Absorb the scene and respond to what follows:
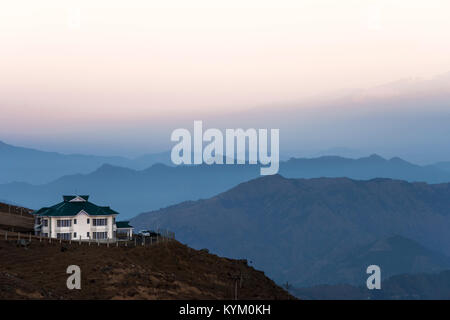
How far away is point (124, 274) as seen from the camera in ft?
233

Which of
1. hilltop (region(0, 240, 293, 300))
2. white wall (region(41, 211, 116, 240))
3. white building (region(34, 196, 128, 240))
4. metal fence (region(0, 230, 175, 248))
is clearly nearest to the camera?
hilltop (region(0, 240, 293, 300))

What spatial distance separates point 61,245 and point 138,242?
11.8 metres

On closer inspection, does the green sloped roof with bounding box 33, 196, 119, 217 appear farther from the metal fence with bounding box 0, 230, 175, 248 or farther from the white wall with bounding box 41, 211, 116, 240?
the metal fence with bounding box 0, 230, 175, 248

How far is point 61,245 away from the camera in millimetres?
84688

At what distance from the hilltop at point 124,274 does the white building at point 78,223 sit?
302 inches

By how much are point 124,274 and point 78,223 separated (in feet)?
82.5

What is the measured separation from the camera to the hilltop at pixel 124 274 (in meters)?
65.1

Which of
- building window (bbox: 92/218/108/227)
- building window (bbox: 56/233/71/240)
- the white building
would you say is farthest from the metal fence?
building window (bbox: 92/218/108/227)

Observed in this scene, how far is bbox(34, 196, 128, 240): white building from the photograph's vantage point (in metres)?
93.3

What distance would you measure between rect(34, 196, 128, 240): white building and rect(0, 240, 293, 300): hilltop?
7.68 m
